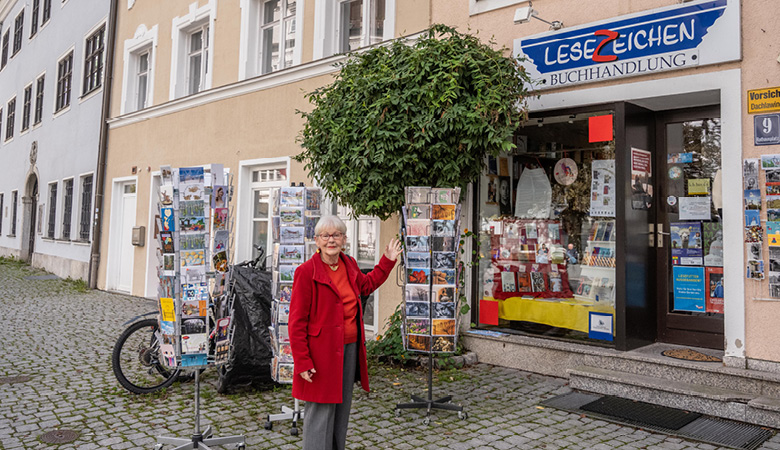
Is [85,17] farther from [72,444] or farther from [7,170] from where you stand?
[72,444]

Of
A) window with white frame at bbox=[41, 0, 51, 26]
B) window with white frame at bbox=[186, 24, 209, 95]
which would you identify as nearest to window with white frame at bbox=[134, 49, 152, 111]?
window with white frame at bbox=[186, 24, 209, 95]

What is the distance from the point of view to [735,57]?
541 centimetres

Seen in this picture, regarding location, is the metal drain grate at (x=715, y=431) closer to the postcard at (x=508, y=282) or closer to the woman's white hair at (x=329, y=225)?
the postcard at (x=508, y=282)

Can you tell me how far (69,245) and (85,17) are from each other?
6492 mm

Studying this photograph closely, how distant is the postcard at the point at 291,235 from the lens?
502 cm

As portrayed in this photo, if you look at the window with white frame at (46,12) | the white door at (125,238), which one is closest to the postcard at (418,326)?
the white door at (125,238)

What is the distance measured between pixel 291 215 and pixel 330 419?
1.98 metres

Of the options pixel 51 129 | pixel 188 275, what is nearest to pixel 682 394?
pixel 188 275

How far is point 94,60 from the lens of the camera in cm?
1658

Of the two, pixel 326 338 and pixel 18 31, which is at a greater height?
pixel 18 31

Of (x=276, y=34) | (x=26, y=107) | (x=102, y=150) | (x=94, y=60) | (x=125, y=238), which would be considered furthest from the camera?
(x=26, y=107)

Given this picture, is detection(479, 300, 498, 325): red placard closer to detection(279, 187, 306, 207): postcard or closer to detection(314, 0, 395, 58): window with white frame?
detection(279, 187, 306, 207): postcard

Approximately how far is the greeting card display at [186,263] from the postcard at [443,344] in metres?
1.85

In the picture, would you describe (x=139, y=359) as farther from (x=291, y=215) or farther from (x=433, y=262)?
(x=433, y=262)
